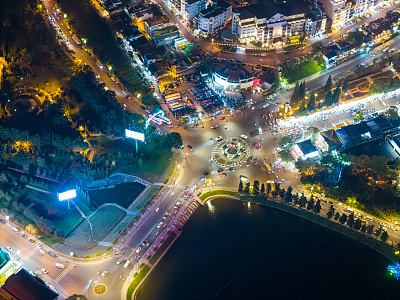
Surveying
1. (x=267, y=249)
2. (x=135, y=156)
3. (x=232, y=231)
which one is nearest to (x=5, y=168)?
(x=135, y=156)

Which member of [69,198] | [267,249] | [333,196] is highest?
[333,196]

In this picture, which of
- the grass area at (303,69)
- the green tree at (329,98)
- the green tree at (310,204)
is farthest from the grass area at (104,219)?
the grass area at (303,69)

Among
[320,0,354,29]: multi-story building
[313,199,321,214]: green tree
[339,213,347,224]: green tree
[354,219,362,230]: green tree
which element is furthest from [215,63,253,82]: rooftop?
[354,219,362,230]: green tree

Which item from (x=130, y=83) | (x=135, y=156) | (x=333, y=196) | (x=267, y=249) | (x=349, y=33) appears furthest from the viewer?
(x=349, y=33)

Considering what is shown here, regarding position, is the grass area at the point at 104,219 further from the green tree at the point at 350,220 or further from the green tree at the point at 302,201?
the green tree at the point at 350,220

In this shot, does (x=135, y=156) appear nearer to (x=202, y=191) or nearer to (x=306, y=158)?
(x=202, y=191)

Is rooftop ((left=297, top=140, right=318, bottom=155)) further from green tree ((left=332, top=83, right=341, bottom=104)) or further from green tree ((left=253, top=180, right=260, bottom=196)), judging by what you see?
green tree ((left=332, top=83, right=341, bottom=104))

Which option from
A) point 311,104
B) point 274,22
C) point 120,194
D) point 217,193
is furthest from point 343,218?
point 274,22
